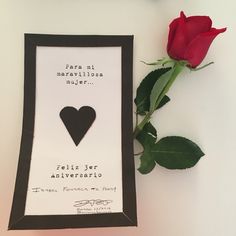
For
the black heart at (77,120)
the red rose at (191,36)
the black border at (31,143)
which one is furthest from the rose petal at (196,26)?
the black heart at (77,120)

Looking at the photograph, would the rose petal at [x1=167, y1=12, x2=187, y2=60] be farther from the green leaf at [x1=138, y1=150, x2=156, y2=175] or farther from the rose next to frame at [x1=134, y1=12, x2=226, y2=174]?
the green leaf at [x1=138, y1=150, x2=156, y2=175]

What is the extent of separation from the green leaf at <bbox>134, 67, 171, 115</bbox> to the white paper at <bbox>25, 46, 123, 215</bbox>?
0.03 m

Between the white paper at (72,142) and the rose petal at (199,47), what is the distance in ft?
0.40

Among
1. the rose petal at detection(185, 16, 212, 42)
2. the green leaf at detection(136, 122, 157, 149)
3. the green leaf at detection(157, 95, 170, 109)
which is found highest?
the rose petal at detection(185, 16, 212, 42)

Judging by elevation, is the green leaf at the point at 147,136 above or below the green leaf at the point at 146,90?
below

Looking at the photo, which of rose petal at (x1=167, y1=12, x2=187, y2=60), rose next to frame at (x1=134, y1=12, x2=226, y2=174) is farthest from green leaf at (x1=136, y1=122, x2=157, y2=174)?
rose petal at (x1=167, y1=12, x2=187, y2=60)

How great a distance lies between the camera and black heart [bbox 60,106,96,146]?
0.57m

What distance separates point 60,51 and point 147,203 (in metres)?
0.30

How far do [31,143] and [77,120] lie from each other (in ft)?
0.28

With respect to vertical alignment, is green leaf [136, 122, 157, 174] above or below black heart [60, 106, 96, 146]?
below

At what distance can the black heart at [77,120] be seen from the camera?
0.57 m

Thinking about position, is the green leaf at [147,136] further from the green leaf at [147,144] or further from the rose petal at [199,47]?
the rose petal at [199,47]
